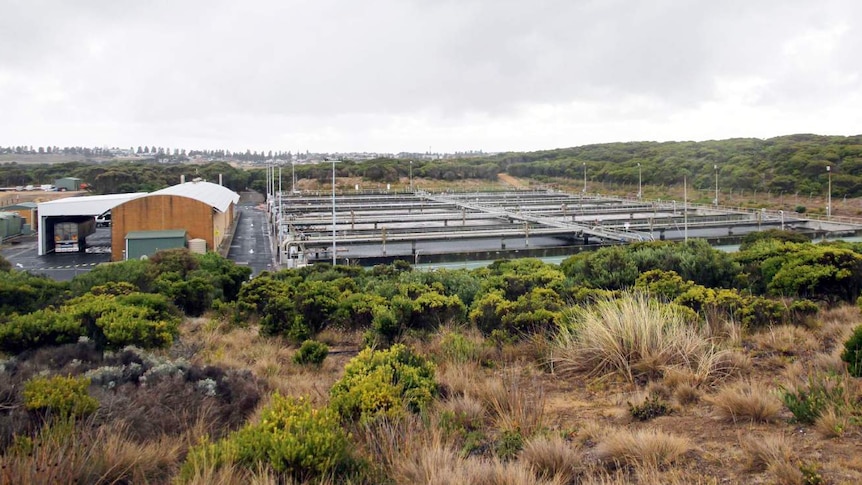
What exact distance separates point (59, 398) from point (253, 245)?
108ft

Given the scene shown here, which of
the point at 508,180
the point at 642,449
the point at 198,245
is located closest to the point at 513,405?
the point at 642,449

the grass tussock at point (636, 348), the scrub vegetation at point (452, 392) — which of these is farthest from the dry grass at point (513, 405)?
the grass tussock at point (636, 348)

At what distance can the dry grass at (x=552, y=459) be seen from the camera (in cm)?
342

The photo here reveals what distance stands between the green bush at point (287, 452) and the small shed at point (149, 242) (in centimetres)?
2657

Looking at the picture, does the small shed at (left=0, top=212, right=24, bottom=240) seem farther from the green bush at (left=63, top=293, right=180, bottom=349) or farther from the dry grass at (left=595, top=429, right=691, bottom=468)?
the dry grass at (left=595, top=429, right=691, bottom=468)

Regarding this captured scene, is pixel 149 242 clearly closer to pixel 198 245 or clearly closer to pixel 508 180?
pixel 198 245

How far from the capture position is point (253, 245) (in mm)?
36281

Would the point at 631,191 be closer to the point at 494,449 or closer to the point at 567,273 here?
the point at 567,273

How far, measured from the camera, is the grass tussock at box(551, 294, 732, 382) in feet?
17.6

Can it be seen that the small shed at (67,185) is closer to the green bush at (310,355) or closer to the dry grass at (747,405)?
the green bush at (310,355)

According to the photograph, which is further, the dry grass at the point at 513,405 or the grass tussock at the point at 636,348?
→ the grass tussock at the point at 636,348

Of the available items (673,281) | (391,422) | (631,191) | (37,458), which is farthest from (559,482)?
(631,191)

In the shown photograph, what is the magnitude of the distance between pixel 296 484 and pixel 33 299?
36.4 ft

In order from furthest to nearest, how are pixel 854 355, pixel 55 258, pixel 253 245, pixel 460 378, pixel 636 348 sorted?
pixel 253 245 → pixel 55 258 → pixel 636 348 → pixel 460 378 → pixel 854 355
